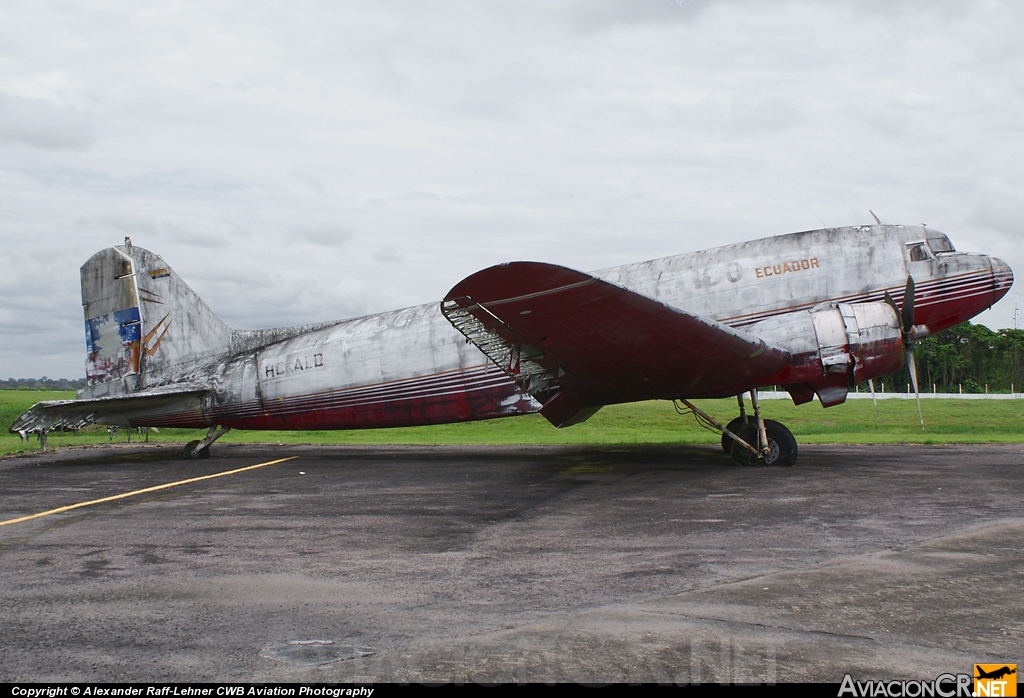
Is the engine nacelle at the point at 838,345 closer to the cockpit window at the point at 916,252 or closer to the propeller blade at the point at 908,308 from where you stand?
the propeller blade at the point at 908,308

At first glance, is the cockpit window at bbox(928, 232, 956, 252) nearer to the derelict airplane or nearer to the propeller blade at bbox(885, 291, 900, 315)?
the derelict airplane

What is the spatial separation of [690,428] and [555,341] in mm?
19889

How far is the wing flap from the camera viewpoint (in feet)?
33.8

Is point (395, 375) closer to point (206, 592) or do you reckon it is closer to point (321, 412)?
point (321, 412)

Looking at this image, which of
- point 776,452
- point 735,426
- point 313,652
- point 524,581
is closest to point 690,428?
point 735,426

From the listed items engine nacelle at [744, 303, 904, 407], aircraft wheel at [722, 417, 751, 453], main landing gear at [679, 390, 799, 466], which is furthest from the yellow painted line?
engine nacelle at [744, 303, 904, 407]

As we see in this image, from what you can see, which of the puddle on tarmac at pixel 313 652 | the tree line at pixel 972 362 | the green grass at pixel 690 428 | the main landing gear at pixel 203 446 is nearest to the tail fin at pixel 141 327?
the main landing gear at pixel 203 446

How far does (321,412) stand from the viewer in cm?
1730

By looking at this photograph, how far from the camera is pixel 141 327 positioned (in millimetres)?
18641

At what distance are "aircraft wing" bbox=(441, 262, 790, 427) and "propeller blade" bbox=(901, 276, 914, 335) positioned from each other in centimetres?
245

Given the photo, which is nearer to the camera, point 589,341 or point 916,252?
point 589,341

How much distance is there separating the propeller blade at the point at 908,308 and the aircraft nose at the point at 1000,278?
6.06ft

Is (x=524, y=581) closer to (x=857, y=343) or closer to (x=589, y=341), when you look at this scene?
(x=589, y=341)

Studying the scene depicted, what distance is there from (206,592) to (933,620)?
16.5 ft
